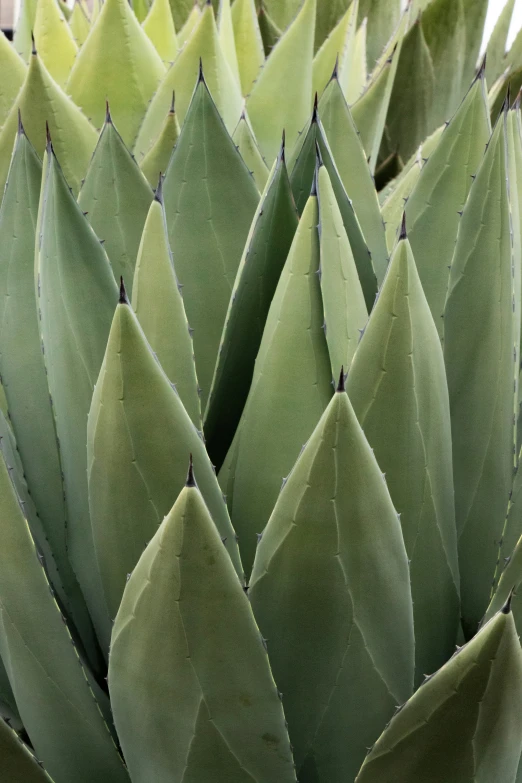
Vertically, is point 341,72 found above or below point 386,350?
above

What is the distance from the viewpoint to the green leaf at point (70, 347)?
18.3 inches

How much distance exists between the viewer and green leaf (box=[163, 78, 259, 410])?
0.52 m

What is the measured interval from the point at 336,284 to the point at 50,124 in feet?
0.98

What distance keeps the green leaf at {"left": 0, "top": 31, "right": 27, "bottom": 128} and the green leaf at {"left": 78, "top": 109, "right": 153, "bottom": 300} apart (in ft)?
0.74

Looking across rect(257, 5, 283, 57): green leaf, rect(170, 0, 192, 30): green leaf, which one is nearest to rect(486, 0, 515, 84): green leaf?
rect(257, 5, 283, 57): green leaf

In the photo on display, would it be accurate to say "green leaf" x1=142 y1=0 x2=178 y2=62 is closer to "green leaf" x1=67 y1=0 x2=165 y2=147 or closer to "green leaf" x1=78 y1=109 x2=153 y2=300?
"green leaf" x1=67 y1=0 x2=165 y2=147

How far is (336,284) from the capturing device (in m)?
0.44

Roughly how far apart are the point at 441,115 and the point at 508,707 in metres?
0.69

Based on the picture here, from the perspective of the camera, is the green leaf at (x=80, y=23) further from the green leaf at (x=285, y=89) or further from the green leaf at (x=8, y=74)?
the green leaf at (x=285, y=89)

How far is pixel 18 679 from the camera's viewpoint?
411 millimetres

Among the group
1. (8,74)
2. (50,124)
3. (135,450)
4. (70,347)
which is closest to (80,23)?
(8,74)

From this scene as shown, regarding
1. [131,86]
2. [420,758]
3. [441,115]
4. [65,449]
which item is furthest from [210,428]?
[441,115]

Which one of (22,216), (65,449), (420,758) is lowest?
(420,758)

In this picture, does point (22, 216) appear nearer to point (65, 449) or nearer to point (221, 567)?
point (65, 449)
